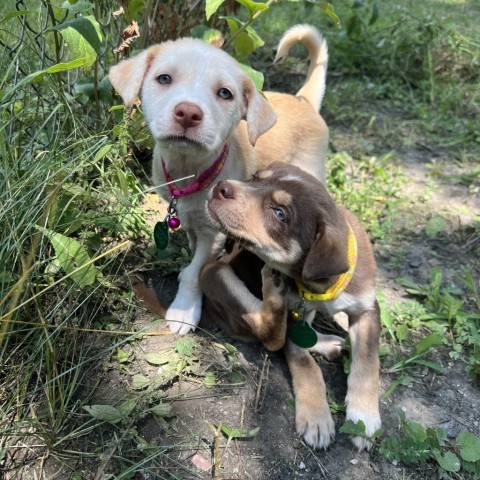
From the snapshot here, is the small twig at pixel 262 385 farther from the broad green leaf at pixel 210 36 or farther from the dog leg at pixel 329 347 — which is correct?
the broad green leaf at pixel 210 36

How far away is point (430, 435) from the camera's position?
243cm

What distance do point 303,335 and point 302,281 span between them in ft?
0.91

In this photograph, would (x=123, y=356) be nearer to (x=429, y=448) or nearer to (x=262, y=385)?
(x=262, y=385)

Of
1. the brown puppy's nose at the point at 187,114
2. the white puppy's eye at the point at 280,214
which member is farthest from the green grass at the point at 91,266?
the white puppy's eye at the point at 280,214

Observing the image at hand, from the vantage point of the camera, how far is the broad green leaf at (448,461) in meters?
2.32

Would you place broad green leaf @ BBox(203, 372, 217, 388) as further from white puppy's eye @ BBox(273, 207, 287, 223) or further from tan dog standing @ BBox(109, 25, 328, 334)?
white puppy's eye @ BBox(273, 207, 287, 223)

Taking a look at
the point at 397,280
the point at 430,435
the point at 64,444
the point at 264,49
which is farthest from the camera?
the point at 264,49

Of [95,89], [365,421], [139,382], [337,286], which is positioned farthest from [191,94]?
[365,421]

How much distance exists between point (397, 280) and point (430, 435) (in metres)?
1.22

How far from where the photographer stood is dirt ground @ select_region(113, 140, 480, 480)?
Answer: 2283mm

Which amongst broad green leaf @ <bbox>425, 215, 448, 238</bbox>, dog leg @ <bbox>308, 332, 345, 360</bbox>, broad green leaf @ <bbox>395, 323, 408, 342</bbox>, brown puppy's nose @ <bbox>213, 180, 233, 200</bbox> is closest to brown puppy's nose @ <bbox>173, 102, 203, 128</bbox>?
brown puppy's nose @ <bbox>213, 180, 233, 200</bbox>

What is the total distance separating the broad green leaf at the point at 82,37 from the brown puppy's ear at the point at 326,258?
1.30 m

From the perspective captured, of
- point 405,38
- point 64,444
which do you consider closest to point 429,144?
point 405,38

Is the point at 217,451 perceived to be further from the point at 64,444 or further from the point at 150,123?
the point at 150,123
